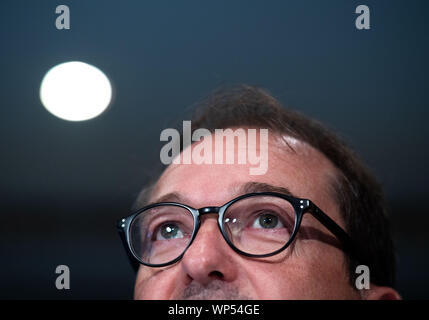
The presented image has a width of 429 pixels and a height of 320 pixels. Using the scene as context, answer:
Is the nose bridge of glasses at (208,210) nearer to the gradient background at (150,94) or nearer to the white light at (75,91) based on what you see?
the gradient background at (150,94)

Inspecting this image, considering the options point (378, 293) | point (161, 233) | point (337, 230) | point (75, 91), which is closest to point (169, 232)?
point (161, 233)

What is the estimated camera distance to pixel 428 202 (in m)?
1.60

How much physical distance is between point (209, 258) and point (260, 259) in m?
0.09

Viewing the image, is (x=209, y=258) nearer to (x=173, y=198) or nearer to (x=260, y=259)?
(x=260, y=259)

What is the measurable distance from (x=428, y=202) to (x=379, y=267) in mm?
835

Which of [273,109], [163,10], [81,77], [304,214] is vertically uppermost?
[163,10]

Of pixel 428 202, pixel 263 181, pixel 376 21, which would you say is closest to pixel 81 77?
pixel 263 181

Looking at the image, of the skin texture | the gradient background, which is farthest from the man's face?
the gradient background

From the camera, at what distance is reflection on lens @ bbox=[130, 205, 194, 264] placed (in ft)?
2.71

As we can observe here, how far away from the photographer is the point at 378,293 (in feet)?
2.85

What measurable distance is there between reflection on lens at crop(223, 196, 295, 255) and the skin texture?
0.07 ft

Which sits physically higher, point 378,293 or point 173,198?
point 173,198
